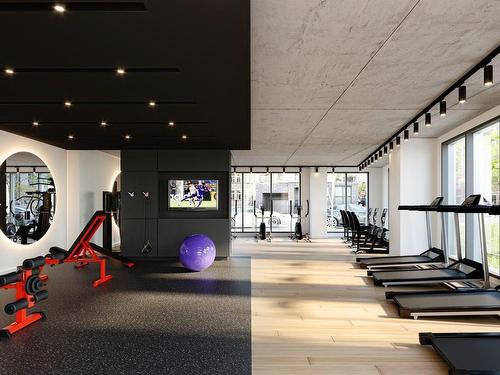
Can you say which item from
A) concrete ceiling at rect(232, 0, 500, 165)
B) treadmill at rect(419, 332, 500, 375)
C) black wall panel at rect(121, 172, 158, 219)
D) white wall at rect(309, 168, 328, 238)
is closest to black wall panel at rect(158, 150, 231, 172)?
black wall panel at rect(121, 172, 158, 219)

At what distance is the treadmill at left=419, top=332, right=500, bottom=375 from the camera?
2.77m

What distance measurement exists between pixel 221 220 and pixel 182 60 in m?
5.66

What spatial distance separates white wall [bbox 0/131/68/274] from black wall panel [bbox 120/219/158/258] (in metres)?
1.44

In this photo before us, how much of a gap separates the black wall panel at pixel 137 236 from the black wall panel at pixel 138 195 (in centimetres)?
14

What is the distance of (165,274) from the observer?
7086mm

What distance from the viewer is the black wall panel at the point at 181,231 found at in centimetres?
886

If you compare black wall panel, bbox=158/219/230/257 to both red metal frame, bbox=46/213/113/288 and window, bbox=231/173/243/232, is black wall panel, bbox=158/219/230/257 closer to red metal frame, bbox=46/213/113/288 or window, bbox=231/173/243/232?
red metal frame, bbox=46/213/113/288

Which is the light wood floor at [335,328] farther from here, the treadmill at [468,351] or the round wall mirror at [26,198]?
the round wall mirror at [26,198]

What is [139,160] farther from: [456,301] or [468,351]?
[468,351]

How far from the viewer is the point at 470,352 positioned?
10.2ft

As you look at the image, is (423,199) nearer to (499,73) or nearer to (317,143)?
(317,143)

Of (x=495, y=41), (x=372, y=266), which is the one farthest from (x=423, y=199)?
(x=495, y=41)

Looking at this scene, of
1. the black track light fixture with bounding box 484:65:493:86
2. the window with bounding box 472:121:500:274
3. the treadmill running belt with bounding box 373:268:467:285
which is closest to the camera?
the black track light fixture with bounding box 484:65:493:86

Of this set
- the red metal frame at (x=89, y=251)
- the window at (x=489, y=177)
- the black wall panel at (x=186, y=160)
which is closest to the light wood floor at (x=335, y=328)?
the window at (x=489, y=177)
